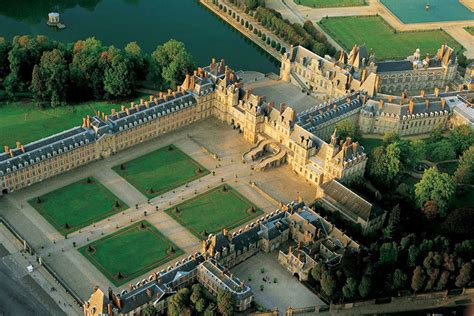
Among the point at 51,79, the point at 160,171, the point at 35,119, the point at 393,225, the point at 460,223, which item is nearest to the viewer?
the point at 460,223

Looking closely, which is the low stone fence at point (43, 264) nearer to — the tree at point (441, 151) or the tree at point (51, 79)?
the tree at point (51, 79)

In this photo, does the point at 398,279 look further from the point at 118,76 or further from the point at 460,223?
the point at 118,76

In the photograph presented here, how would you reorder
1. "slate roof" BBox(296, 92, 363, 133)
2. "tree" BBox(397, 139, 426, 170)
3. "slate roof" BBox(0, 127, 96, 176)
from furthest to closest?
"slate roof" BBox(296, 92, 363, 133) < "tree" BBox(397, 139, 426, 170) < "slate roof" BBox(0, 127, 96, 176)

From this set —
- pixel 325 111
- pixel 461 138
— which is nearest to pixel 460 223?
pixel 461 138

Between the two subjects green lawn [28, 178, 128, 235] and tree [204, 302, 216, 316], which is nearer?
tree [204, 302, 216, 316]

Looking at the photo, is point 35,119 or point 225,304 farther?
point 35,119

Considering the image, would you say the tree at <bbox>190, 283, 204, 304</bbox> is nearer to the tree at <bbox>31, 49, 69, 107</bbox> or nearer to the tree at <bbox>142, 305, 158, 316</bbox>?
the tree at <bbox>142, 305, 158, 316</bbox>

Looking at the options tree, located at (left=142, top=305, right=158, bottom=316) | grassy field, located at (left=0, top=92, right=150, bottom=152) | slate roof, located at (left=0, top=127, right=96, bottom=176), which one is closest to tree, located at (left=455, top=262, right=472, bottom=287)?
tree, located at (left=142, top=305, right=158, bottom=316)

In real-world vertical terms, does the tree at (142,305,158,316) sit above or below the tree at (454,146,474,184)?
below
